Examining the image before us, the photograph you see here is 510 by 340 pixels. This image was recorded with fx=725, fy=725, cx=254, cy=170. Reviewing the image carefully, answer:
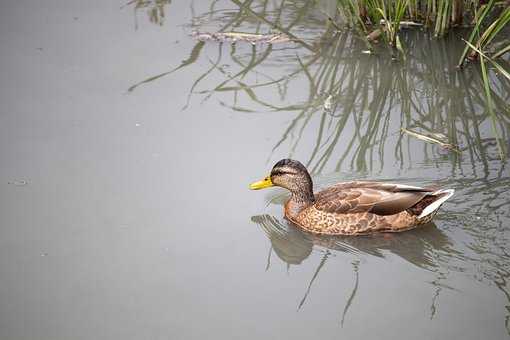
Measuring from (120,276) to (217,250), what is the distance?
0.77 metres

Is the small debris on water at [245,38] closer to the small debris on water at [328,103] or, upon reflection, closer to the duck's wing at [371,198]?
the small debris on water at [328,103]

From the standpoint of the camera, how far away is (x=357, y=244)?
5875 millimetres

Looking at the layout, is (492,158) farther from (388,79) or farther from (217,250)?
(217,250)

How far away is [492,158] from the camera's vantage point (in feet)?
21.5

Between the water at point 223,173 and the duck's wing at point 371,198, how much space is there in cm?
26

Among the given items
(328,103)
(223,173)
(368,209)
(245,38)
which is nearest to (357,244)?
(368,209)

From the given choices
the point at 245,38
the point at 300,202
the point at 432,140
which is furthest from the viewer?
A: the point at 245,38

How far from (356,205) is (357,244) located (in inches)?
13.1

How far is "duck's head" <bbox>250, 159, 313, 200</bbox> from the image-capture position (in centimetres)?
606

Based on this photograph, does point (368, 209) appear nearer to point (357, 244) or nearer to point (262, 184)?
point (357, 244)

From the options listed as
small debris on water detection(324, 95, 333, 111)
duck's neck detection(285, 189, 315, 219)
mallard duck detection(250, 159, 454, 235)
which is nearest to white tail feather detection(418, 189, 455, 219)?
mallard duck detection(250, 159, 454, 235)

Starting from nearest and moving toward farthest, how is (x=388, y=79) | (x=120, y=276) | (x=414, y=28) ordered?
(x=120, y=276) → (x=388, y=79) → (x=414, y=28)

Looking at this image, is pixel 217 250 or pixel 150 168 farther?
pixel 150 168

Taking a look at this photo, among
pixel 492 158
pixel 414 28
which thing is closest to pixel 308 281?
pixel 492 158
